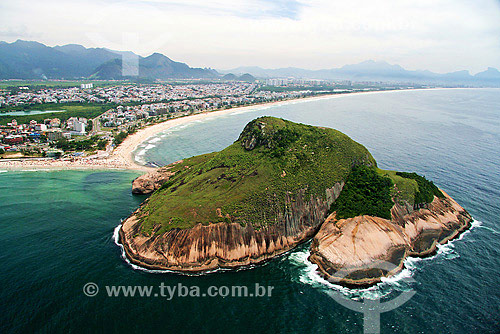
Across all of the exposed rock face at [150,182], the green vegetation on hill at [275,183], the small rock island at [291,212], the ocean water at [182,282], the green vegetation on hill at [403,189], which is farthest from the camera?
the exposed rock face at [150,182]

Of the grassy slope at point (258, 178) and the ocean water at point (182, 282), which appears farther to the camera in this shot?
the grassy slope at point (258, 178)

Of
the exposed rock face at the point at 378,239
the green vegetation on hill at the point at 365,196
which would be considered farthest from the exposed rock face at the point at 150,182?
the green vegetation on hill at the point at 365,196

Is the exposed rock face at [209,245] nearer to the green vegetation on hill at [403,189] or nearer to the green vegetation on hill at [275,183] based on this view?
the green vegetation on hill at [275,183]

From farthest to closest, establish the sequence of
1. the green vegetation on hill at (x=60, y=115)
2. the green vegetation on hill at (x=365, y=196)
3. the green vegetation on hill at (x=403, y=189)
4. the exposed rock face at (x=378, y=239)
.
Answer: the green vegetation on hill at (x=60, y=115) < the green vegetation on hill at (x=403, y=189) < the green vegetation on hill at (x=365, y=196) < the exposed rock face at (x=378, y=239)

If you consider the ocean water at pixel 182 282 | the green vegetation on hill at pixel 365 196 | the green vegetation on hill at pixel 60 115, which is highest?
the green vegetation on hill at pixel 60 115

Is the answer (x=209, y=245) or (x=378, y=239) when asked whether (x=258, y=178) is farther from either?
(x=378, y=239)

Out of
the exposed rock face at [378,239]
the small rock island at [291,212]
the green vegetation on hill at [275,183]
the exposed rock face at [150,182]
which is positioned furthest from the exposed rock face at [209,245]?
the exposed rock face at [150,182]

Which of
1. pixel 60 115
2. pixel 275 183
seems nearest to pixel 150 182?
pixel 275 183

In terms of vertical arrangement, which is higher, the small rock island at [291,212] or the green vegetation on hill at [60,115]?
the green vegetation on hill at [60,115]
